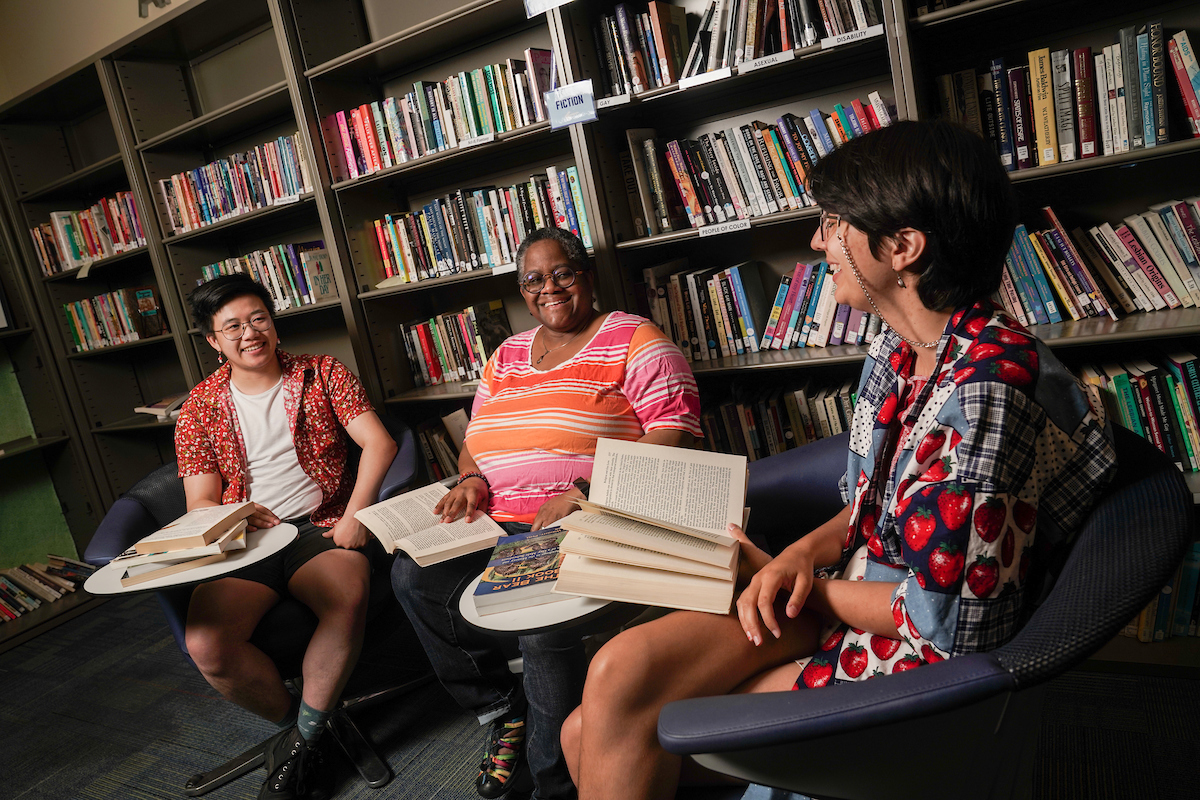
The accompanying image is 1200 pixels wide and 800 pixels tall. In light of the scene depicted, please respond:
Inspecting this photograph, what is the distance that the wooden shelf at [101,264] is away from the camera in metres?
3.19

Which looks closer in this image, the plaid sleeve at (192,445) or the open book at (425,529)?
the open book at (425,529)

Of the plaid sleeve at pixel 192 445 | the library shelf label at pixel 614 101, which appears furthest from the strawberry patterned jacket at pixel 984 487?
the plaid sleeve at pixel 192 445

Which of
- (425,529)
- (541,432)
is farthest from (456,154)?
(425,529)

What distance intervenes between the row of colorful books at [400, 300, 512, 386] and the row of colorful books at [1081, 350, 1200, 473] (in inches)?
73.5

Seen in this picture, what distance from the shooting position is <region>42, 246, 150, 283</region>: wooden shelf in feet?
10.5

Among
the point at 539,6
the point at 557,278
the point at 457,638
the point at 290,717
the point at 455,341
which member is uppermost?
the point at 539,6

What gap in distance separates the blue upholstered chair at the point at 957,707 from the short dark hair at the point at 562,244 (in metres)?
1.36

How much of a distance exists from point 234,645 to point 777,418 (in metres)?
1.57

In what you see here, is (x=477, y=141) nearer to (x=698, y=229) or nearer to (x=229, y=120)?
(x=698, y=229)

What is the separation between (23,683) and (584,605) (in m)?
2.80

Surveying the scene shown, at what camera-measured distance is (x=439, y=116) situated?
2467 millimetres

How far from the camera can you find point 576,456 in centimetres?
177

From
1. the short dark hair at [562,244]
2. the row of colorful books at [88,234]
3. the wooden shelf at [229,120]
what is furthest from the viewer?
the row of colorful books at [88,234]

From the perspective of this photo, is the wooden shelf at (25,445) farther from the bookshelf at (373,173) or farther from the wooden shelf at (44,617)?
the wooden shelf at (44,617)
